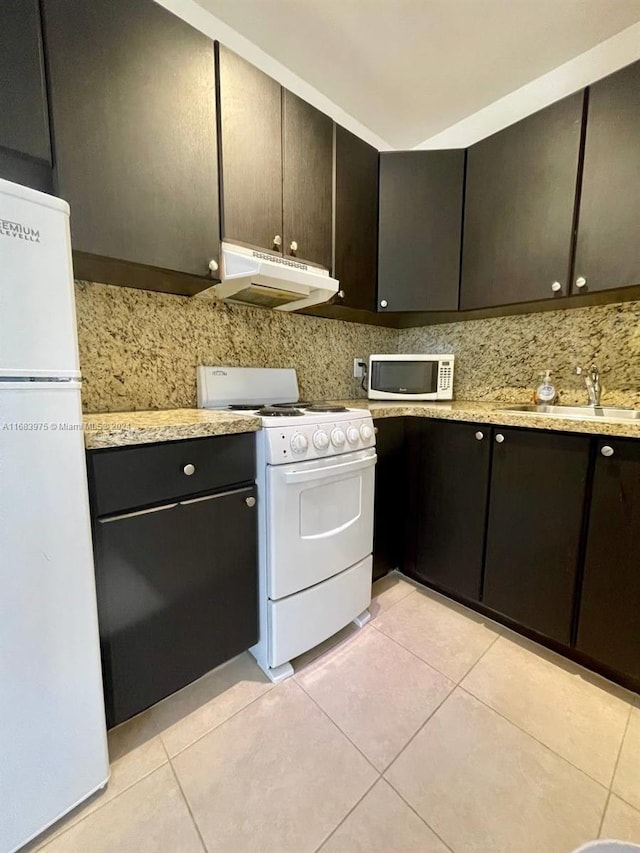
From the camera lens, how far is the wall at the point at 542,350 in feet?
5.17

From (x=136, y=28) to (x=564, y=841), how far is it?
2.46 meters

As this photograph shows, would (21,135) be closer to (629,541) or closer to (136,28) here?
(136,28)

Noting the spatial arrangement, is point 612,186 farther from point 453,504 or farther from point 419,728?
point 419,728

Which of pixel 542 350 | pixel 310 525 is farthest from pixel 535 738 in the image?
pixel 542 350

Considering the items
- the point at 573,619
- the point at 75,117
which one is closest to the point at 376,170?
the point at 75,117

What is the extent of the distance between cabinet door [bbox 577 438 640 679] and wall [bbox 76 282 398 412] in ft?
4.53

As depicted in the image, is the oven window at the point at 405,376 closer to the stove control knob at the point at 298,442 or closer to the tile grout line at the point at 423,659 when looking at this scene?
the stove control knob at the point at 298,442

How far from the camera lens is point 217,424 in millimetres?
1058

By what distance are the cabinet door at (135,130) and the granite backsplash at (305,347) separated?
34 centimetres

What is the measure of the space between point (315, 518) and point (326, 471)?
188mm

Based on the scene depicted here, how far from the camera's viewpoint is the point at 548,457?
4.20 ft

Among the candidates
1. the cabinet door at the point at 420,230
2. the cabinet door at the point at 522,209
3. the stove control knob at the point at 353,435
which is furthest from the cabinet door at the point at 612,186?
the stove control knob at the point at 353,435

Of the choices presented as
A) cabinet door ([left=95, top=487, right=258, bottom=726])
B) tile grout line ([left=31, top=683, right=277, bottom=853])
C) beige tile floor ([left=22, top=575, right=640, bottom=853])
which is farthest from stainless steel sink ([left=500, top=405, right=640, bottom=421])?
tile grout line ([left=31, top=683, right=277, bottom=853])

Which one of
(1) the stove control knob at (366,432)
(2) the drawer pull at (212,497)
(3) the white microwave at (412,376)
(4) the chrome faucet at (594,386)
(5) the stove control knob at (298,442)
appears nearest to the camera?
(2) the drawer pull at (212,497)
